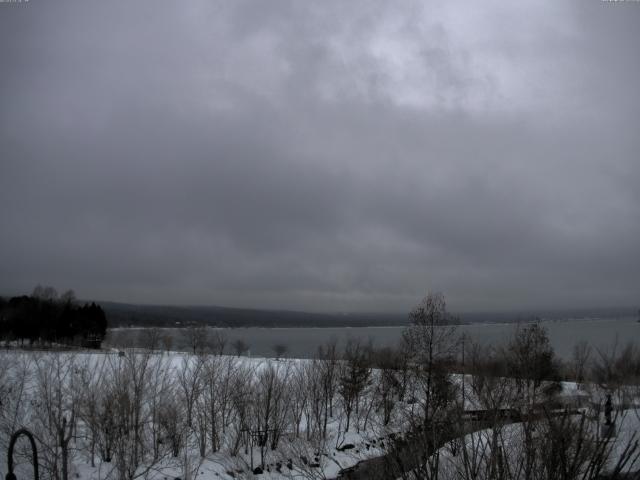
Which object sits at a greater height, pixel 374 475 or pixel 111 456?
pixel 374 475

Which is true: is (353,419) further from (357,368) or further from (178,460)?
(178,460)

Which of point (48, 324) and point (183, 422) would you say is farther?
point (48, 324)

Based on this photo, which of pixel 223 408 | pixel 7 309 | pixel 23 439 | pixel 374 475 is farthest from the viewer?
pixel 7 309

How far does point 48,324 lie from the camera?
82125 millimetres

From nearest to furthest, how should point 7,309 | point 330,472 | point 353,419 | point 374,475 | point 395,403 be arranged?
point 374,475
point 330,472
point 353,419
point 395,403
point 7,309

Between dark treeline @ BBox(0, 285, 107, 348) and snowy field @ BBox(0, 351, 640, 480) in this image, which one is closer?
snowy field @ BBox(0, 351, 640, 480)

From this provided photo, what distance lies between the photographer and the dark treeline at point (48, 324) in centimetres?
7962

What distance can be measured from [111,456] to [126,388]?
404cm

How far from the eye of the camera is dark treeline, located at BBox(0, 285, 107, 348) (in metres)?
79.6

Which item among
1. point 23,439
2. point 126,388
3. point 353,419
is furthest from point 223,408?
point 353,419

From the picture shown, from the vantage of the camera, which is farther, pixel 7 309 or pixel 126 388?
pixel 7 309

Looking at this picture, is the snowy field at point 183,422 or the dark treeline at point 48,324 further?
the dark treeline at point 48,324

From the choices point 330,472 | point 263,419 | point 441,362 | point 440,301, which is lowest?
point 330,472

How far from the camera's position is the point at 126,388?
26.0 metres
